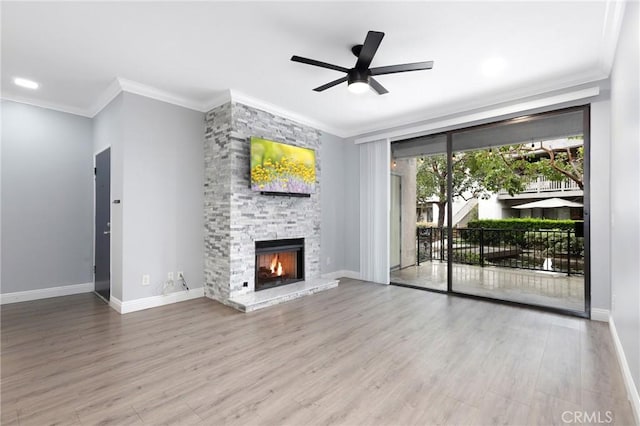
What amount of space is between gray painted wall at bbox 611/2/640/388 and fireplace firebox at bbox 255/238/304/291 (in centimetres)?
376

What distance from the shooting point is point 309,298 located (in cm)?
428

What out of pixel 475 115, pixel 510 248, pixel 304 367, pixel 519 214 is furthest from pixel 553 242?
pixel 304 367

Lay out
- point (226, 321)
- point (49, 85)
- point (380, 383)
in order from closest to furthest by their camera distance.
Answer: point (380, 383), point (226, 321), point (49, 85)

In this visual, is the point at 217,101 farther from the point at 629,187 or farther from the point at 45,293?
the point at 629,187

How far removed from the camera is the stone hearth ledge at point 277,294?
3746 millimetres

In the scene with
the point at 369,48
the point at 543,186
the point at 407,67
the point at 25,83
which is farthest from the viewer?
the point at 543,186

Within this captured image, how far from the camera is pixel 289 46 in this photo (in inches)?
112

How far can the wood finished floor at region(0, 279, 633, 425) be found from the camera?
5.93ft

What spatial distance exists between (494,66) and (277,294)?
377 centimetres

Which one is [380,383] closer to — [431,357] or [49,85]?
[431,357]

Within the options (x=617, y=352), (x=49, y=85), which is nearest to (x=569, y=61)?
(x=617, y=352)

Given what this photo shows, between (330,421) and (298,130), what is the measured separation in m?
4.13

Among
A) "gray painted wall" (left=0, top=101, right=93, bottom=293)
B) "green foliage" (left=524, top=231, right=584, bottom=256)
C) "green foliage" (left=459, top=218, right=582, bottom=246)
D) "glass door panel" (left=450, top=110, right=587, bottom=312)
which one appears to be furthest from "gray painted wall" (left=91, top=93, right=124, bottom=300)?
"green foliage" (left=524, top=231, right=584, bottom=256)

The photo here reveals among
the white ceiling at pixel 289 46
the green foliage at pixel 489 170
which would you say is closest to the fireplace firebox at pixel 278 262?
the white ceiling at pixel 289 46
